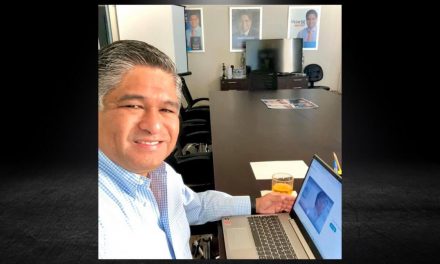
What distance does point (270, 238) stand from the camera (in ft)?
3.15

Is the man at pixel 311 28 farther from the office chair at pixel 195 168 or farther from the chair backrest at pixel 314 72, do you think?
the office chair at pixel 195 168

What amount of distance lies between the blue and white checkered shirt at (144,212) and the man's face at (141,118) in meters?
0.04

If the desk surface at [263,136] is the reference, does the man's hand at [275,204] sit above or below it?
below

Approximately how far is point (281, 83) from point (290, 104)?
25.3 inches

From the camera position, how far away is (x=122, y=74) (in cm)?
91

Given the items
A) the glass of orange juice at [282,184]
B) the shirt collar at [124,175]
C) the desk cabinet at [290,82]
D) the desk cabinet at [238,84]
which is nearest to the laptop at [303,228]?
the glass of orange juice at [282,184]

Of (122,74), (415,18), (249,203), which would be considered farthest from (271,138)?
(122,74)

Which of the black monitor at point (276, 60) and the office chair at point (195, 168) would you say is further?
the black monitor at point (276, 60)

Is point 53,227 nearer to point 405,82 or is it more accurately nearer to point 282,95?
point 405,82

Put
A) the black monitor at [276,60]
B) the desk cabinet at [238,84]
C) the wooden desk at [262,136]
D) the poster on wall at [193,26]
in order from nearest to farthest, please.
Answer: the wooden desk at [262,136]
the poster on wall at [193,26]
the black monitor at [276,60]
the desk cabinet at [238,84]

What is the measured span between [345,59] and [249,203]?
55 centimetres

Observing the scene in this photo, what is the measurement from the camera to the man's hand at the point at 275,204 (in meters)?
1.04

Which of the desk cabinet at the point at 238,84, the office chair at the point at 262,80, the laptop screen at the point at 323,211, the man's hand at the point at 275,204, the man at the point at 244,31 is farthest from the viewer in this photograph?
the desk cabinet at the point at 238,84

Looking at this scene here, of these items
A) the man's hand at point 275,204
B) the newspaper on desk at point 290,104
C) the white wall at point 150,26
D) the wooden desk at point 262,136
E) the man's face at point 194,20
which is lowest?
the man's hand at point 275,204
